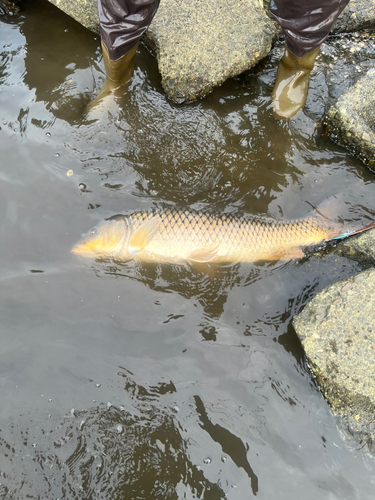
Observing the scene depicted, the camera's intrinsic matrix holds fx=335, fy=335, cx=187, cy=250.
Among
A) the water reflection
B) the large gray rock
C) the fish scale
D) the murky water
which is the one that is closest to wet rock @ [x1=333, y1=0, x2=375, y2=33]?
the murky water

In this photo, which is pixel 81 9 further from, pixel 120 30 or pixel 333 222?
pixel 333 222

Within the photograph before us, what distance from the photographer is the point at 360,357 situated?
7.34 feet

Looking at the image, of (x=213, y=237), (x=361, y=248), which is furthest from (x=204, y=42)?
(x=361, y=248)

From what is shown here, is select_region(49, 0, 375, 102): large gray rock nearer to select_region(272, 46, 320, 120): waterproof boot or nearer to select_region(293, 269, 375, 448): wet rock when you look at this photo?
select_region(272, 46, 320, 120): waterproof boot

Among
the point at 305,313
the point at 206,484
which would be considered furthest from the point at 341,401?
the point at 206,484

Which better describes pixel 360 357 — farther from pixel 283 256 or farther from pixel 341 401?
pixel 283 256

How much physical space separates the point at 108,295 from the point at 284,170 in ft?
6.46

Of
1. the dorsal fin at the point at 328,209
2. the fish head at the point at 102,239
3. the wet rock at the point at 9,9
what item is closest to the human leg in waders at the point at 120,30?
the fish head at the point at 102,239

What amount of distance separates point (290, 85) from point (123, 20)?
5.25 feet

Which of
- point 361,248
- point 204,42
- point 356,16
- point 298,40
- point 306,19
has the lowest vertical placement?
point 361,248

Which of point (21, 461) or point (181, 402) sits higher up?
point (181, 402)

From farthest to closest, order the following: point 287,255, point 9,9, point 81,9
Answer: point 9,9
point 81,9
point 287,255

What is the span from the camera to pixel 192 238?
8.96 ft

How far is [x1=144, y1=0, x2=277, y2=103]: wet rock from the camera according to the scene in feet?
10.3
